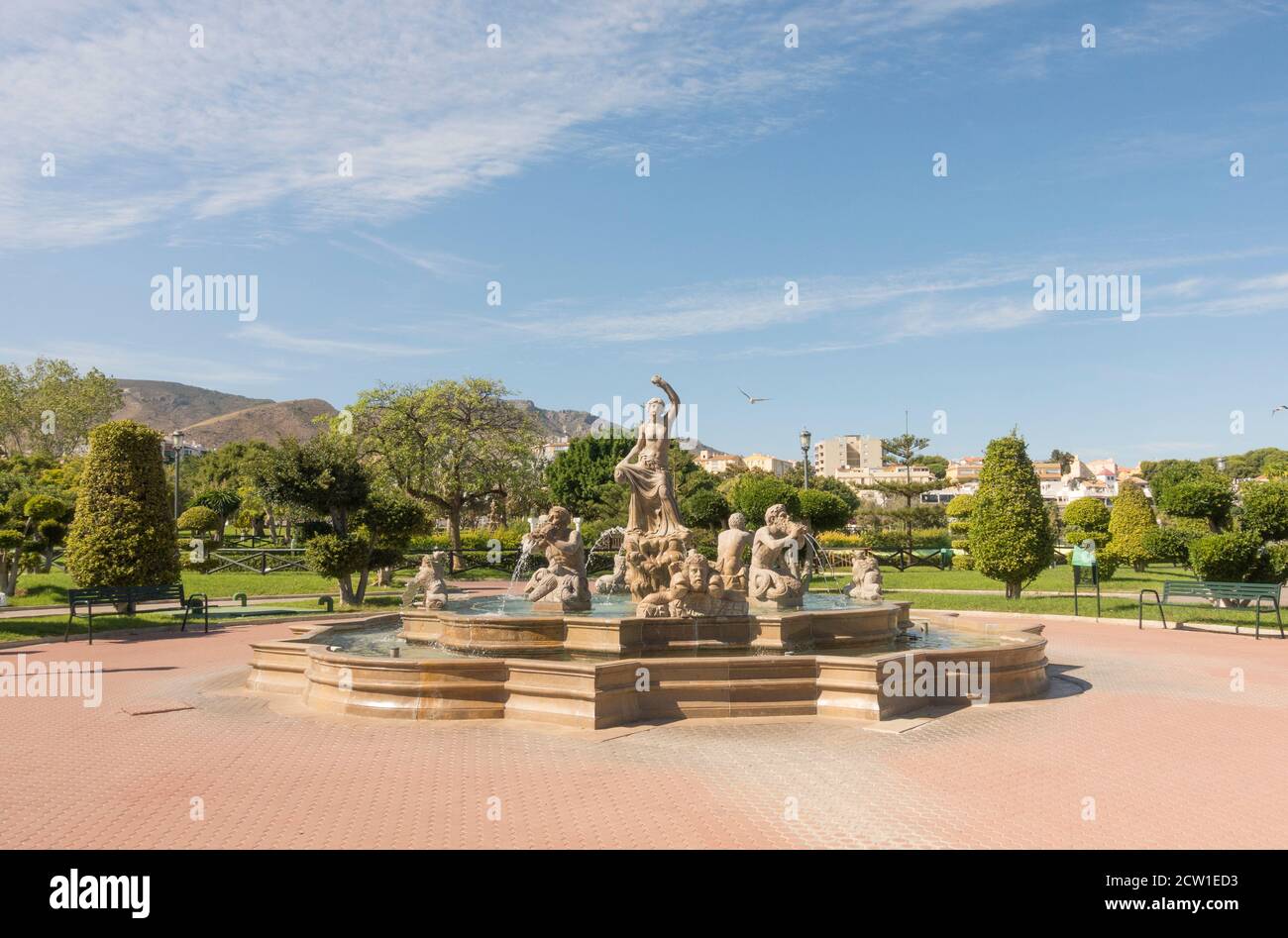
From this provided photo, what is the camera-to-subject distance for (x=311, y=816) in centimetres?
612

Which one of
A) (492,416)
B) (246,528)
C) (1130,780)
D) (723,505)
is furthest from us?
(246,528)

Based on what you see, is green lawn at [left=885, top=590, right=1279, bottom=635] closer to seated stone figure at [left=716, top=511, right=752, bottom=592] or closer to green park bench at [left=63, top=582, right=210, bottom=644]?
seated stone figure at [left=716, top=511, right=752, bottom=592]

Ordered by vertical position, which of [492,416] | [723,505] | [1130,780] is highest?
[492,416]

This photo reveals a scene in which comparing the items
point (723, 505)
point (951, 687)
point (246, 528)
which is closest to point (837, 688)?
point (951, 687)

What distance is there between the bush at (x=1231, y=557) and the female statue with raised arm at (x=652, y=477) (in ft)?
40.1

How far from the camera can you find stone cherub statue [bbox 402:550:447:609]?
44.5 ft

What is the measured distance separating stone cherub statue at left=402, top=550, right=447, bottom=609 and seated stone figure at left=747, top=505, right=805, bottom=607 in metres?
4.67

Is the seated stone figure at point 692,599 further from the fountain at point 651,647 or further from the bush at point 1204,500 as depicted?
the bush at point 1204,500

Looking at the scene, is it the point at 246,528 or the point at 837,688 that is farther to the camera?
the point at 246,528

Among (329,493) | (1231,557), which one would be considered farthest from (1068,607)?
(329,493)

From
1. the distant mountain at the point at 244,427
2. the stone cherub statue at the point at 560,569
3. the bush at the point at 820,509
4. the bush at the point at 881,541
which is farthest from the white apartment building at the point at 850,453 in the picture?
the stone cherub statue at the point at 560,569

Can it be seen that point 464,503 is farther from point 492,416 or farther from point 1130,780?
point 1130,780

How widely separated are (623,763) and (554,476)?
39807 mm
